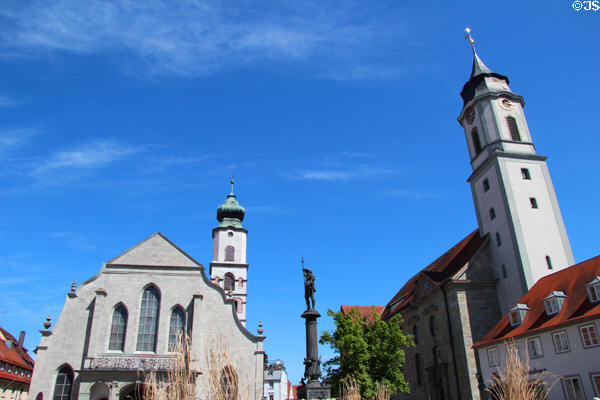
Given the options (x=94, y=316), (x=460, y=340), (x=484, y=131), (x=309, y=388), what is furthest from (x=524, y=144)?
(x=94, y=316)

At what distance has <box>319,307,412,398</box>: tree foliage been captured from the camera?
26766 mm

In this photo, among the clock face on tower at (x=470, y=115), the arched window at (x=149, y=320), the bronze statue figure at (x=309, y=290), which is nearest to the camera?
the bronze statue figure at (x=309, y=290)

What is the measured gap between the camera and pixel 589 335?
19.2m

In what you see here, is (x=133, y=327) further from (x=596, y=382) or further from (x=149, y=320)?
(x=596, y=382)

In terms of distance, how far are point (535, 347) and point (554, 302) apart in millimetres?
2548

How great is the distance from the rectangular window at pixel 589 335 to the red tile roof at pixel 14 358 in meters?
36.6

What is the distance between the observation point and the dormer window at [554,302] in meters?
22.0

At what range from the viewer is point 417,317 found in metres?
34.8

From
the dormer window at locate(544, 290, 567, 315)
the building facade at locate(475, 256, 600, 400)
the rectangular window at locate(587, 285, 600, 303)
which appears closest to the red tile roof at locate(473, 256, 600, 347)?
the building facade at locate(475, 256, 600, 400)

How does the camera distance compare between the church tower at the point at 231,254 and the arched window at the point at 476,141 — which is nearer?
the arched window at the point at 476,141

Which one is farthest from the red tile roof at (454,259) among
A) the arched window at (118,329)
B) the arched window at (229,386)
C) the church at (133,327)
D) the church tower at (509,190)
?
the arched window at (229,386)

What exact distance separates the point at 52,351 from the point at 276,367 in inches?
2039

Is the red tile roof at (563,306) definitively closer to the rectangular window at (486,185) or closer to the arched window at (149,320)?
the rectangular window at (486,185)

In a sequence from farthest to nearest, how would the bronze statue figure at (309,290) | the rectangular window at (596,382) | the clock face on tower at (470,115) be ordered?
1. the clock face on tower at (470,115)
2. the rectangular window at (596,382)
3. the bronze statue figure at (309,290)
